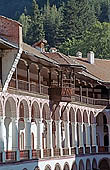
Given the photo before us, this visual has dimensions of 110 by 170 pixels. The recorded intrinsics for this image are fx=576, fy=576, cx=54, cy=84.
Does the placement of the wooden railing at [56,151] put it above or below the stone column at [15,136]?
below

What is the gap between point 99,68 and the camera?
58.4 meters

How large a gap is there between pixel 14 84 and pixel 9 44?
406 cm

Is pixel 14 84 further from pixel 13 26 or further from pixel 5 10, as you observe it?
pixel 5 10

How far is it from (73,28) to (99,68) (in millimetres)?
73827

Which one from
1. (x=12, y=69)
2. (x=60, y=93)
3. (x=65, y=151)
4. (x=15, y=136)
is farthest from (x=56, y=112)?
(x=12, y=69)

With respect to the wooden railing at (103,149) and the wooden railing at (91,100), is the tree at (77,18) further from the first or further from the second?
the wooden railing at (103,149)

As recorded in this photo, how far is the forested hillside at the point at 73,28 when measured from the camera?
4427 inches

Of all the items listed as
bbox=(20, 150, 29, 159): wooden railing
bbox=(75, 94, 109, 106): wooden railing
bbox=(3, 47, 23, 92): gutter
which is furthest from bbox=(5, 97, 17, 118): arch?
bbox=(75, 94, 109, 106): wooden railing

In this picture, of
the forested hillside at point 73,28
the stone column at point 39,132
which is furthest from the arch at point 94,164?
the forested hillside at point 73,28

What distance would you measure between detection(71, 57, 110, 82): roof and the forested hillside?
47.0m

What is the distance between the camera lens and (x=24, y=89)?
37188 millimetres

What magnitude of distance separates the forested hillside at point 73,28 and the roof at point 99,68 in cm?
4703

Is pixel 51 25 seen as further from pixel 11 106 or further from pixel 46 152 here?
pixel 11 106

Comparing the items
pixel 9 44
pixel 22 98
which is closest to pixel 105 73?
pixel 22 98
